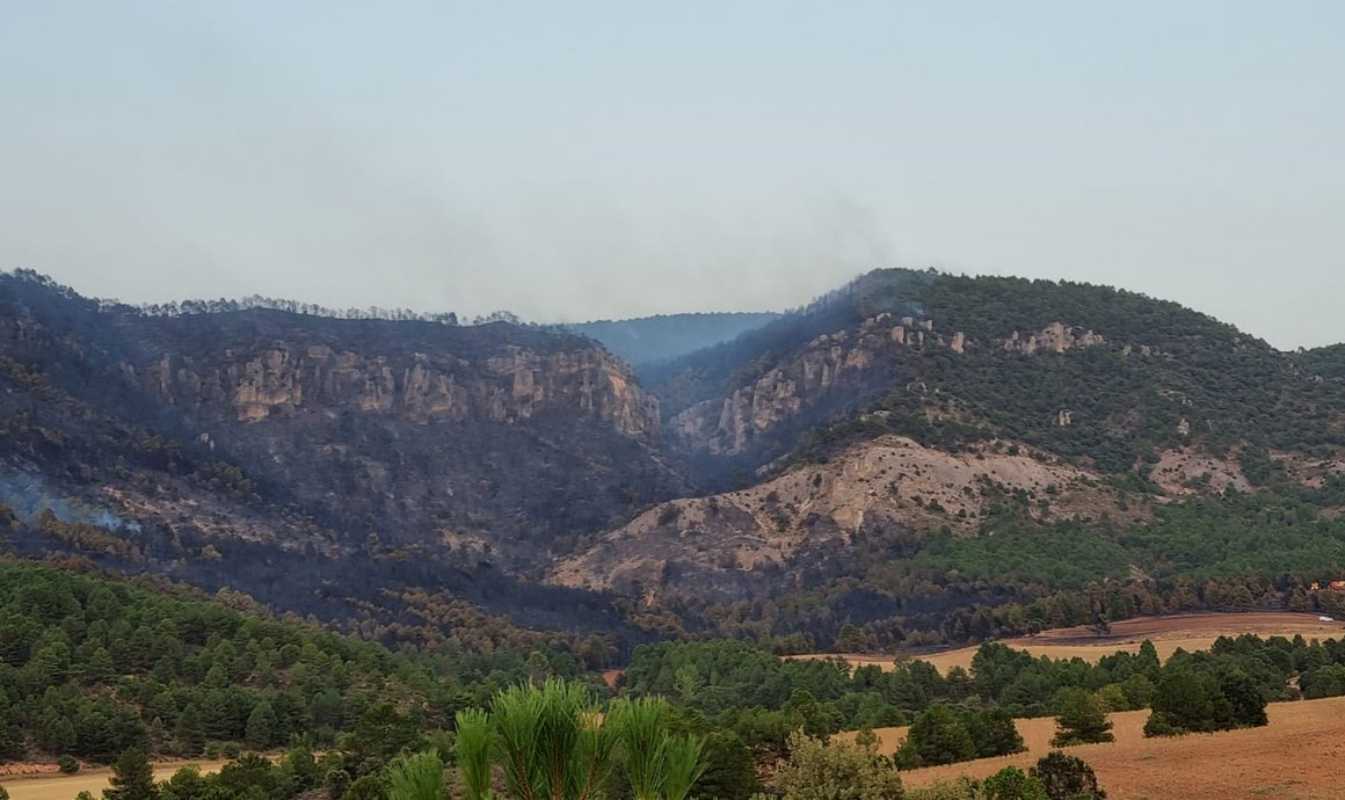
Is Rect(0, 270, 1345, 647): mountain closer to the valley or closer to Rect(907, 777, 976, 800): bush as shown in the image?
the valley

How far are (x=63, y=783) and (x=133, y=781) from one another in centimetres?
1262

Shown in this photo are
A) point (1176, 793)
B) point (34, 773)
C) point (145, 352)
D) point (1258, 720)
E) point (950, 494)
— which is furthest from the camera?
point (145, 352)

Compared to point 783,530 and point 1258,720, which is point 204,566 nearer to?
point 783,530

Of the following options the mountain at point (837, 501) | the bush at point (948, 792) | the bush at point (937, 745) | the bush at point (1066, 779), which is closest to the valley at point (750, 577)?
the bush at point (937, 745)

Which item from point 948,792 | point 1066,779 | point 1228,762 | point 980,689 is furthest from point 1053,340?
point 948,792

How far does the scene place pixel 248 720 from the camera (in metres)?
64.9

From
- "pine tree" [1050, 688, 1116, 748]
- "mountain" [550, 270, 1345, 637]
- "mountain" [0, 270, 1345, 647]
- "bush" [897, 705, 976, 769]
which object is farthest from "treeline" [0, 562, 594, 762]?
"mountain" [550, 270, 1345, 637]

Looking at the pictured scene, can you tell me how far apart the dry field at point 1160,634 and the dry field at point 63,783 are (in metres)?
53.0

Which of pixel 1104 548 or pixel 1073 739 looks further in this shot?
pixel 1104 548

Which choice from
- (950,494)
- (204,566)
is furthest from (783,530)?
(204,566)

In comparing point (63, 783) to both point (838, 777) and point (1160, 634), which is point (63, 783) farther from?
point (1160, 634)

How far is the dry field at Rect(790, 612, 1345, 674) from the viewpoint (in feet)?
273

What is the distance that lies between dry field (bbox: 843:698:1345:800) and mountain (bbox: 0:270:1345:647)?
2416 inches

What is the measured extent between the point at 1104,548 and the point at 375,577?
90551mm
